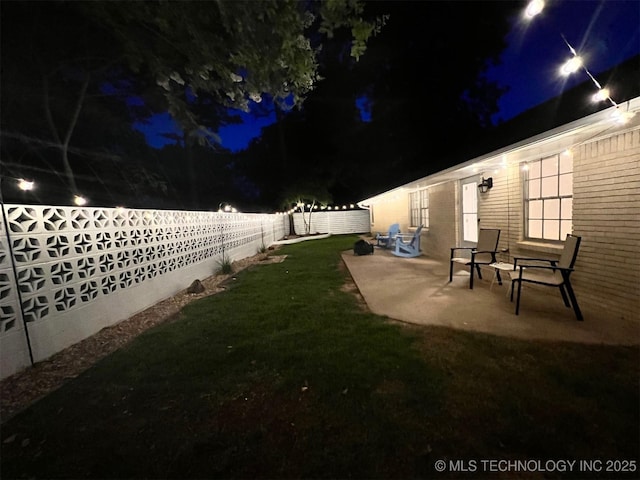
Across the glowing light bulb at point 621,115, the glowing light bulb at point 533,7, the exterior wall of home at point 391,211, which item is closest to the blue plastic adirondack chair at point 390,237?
the exterior wall of home at point 391,211

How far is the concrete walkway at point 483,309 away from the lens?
3.22 m

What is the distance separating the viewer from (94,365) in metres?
3.01

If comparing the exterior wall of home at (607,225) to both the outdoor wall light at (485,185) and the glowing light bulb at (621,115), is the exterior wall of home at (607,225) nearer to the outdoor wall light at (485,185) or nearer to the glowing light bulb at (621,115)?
the glowing light bulb at (621,115)

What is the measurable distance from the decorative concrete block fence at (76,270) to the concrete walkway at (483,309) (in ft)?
12.8

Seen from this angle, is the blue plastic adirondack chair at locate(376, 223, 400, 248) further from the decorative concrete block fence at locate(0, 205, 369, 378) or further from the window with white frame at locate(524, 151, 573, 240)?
the decorative concrete block fence at locate(0, 205, 369, 378)

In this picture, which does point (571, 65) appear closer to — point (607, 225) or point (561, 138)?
point (561, 138)

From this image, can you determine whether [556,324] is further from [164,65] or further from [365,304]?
[164,65]

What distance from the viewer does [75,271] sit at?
3.51 m

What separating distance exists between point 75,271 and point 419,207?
1055 cm

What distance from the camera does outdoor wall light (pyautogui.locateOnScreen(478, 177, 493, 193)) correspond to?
5.93m

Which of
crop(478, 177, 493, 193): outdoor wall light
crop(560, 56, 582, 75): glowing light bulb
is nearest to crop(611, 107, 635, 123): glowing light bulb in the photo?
crop(560, 56, 582, 75): glowing light bulb

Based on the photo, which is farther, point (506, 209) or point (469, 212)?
point (469, 212)

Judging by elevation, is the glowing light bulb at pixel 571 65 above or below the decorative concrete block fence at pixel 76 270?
above

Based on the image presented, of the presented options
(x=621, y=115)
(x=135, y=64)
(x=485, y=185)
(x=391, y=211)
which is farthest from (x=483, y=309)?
(x=391, y=211)
